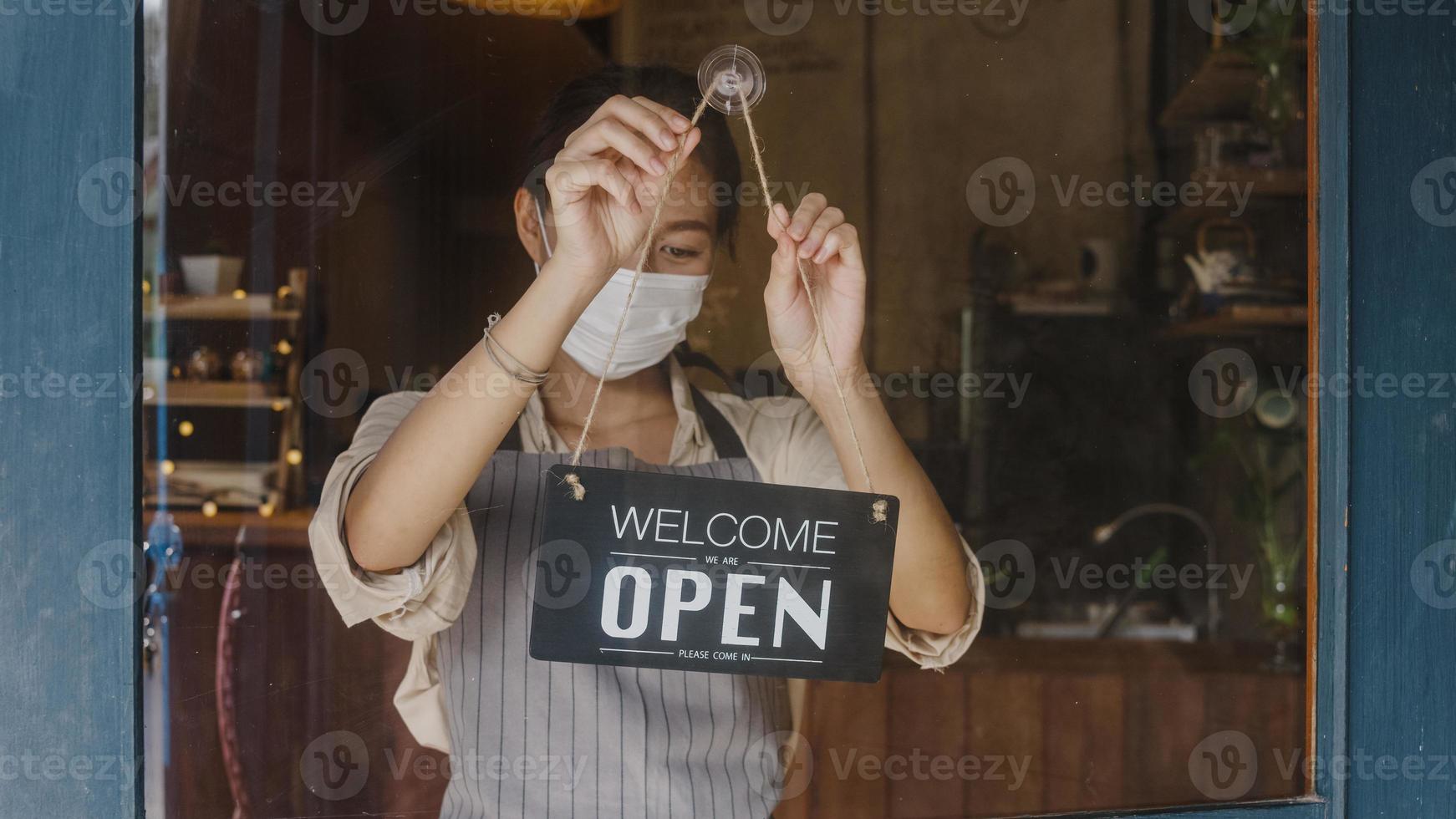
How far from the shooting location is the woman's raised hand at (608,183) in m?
0.81

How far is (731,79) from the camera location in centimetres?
92

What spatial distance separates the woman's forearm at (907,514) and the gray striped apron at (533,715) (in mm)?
215

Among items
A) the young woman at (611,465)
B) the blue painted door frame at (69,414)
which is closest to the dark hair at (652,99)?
the young woman at (611,465)

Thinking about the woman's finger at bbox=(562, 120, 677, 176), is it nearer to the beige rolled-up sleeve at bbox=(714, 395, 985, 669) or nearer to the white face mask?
the white face mask

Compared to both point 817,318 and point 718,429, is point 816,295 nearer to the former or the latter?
point 817,318

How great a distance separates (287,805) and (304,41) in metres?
0.73

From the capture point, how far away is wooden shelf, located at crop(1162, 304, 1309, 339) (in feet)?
3.62

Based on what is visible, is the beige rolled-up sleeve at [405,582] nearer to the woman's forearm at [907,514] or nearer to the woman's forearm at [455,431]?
the woman's forearm at [455,431]

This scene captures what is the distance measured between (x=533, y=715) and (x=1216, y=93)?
3.56ft

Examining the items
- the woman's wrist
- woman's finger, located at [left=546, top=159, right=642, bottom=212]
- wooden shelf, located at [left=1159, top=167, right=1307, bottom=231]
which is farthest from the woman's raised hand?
wooden shelf, located at [left=1159, top=167, right=1307, bottom=231]

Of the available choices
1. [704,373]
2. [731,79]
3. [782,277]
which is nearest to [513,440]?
[704,373]

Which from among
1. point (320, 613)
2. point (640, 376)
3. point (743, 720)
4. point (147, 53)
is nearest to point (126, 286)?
point (147, 53)

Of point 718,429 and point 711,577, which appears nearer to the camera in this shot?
point 711,577

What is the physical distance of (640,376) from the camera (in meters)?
0.94
